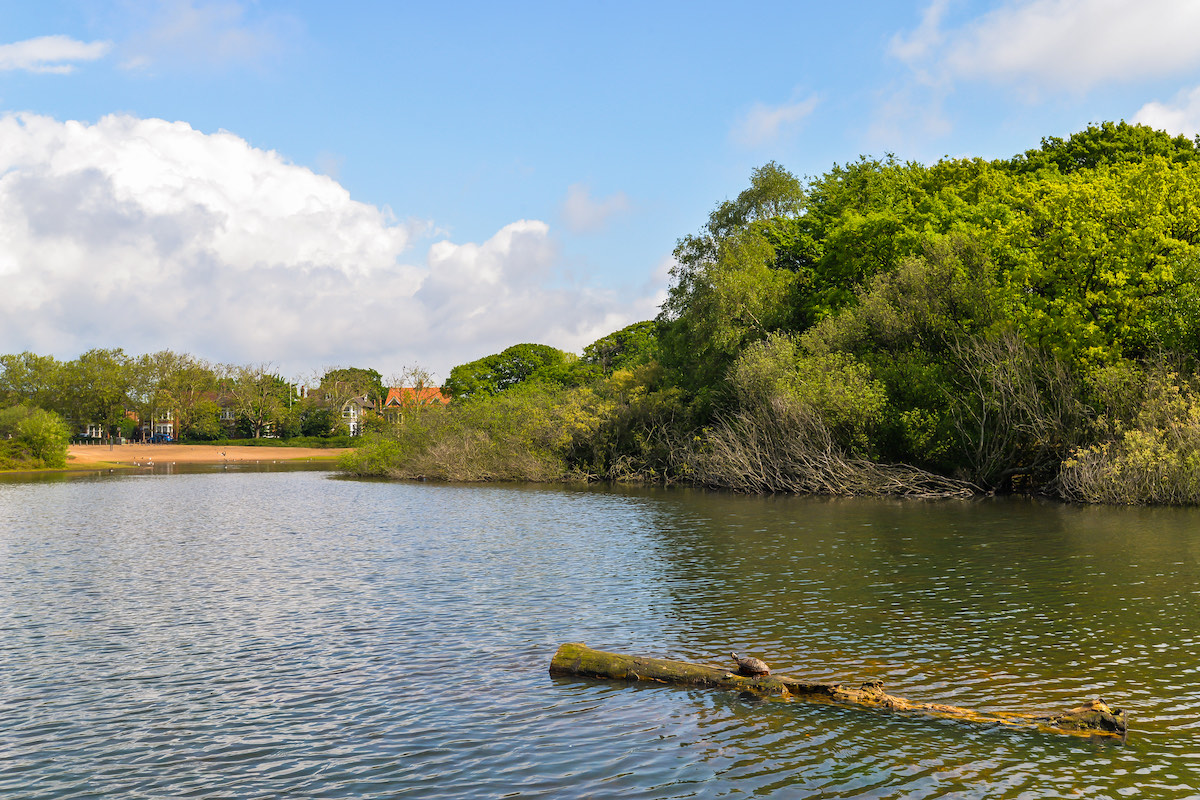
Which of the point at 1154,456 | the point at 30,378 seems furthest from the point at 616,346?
the point at 30,378

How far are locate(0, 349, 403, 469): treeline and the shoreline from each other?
11.7 m

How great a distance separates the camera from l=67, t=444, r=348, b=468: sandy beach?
392 feet

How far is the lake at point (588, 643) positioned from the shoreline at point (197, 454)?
94067 millimetres

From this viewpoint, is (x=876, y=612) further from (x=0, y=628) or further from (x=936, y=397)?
(x=936, y=397)

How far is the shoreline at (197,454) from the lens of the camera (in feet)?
387

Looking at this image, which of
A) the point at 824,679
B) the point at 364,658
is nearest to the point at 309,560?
the point at 364,658

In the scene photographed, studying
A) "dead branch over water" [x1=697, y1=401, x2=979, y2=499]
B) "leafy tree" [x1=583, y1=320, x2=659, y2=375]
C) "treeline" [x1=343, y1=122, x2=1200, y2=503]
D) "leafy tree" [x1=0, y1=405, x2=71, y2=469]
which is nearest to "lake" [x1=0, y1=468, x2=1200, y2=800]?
"treeline" [x1=343, y1=122, x2=1200, y2=503]

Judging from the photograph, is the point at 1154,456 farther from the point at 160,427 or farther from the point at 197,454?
the point at 160,427

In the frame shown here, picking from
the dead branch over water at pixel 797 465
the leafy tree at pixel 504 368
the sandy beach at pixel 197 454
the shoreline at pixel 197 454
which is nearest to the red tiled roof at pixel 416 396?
the leafy tree at pixel 504 368

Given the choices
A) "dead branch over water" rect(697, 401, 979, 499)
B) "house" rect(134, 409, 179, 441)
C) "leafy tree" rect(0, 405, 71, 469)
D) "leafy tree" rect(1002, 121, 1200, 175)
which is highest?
"leafy tree" rect(1002, 121, 1200, 175)

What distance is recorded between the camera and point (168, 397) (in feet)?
482

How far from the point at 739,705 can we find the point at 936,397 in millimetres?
37149

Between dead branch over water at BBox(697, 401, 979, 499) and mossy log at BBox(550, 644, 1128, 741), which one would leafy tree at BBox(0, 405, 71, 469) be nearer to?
dead branch over water at BBox(697, 401, 979, 499)

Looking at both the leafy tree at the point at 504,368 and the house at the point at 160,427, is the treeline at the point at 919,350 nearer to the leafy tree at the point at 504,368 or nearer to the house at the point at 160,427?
the leafy tree at the point at 504,368
